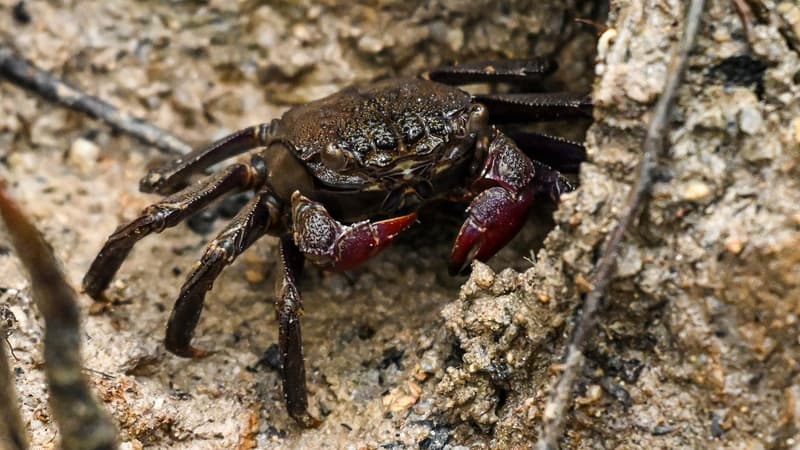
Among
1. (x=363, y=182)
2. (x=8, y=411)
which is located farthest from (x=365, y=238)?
(x=8, y=411)

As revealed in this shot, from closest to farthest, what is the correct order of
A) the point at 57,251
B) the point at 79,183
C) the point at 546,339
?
the point at 546,339, the point at 57,251, the point at 79,183

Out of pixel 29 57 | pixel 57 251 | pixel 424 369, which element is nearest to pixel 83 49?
pixel 29 57

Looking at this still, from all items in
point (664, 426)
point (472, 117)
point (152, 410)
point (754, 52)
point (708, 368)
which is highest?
point (754, 52)

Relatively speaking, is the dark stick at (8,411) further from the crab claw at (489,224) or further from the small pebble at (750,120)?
the small pebble at (750,120)

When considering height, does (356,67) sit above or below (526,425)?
above

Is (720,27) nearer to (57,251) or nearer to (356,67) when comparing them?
(356,67)

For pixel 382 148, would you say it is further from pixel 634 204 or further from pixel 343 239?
pixel 634 204

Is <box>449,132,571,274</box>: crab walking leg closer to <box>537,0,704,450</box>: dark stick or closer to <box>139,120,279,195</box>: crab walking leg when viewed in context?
<box>537,0,704,450</box>: dark stick
